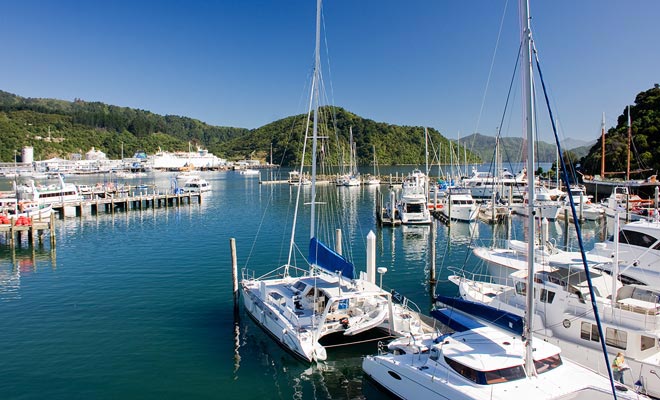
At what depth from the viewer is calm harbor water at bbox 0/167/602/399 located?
17094mm

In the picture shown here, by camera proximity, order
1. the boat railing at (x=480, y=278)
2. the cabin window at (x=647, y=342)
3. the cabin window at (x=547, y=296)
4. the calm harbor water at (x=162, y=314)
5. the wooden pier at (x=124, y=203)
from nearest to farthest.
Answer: the cabin window at (x=647, y=342) → the calm harbor water at (x=162, y=314) → the cabin window at (x=547, y=296) → the boat railing at (x=480, y=278) → the wooden pier at (x=124, y=203)

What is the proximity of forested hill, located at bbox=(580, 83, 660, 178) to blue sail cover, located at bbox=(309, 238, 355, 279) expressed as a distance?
65.2 m

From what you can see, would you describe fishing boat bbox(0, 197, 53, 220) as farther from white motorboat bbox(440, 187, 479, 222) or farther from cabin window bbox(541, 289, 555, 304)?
cabin window bbox(541, 289, 555, 304)

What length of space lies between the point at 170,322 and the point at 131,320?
6.64ft

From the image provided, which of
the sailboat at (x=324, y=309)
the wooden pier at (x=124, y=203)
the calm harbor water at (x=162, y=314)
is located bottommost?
the calm harbor water at (x=162, y=314)

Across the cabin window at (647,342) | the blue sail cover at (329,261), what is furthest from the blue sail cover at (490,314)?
the blue sail cover at (329,261)

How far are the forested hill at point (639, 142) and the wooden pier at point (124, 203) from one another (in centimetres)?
6829

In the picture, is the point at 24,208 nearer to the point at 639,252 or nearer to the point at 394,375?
the point at 394,375

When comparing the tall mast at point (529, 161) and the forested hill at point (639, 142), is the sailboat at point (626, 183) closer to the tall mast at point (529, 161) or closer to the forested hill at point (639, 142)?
the forested hill at point (639, 142)

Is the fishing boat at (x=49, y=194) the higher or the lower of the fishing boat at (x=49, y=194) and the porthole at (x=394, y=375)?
the higher

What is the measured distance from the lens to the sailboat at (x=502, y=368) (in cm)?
1276

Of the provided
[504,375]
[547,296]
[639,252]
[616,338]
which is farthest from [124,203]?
[616,338]

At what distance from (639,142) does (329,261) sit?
242 ft

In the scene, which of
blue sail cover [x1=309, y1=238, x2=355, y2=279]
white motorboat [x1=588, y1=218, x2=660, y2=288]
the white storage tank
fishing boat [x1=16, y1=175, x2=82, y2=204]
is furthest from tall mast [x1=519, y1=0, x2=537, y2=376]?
the white storage tank
